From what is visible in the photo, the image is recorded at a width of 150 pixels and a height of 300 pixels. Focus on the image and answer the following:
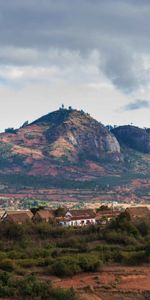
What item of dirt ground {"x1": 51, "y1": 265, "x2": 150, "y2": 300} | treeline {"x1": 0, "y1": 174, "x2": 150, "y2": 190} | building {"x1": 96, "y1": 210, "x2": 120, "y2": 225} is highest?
treeline {"x1": 0, "y1": 174, "x2": 150, "y2": 190}

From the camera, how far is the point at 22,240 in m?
47.5

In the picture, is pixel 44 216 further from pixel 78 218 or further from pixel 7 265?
pixel 7 265

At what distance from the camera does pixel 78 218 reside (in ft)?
222

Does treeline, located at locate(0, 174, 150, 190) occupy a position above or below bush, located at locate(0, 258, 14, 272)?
above

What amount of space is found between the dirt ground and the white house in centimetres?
2750

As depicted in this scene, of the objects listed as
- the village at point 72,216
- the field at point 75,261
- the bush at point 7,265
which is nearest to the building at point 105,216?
the village at point 72,216

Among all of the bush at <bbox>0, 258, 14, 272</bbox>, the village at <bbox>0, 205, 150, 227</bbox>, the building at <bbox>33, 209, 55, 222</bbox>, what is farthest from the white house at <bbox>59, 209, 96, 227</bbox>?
the bush at <bbox>0, 258, 14, 272</bbox>

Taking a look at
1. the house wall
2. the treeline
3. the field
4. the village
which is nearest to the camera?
the field

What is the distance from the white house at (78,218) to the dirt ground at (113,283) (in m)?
27.5

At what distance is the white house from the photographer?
64906 millimetres

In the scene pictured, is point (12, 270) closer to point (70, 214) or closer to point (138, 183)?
point (70, 214)

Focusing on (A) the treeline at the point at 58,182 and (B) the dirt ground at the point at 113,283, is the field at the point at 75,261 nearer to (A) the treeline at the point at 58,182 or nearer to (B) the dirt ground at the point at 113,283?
(B) the dirt ground at the point at 113,283

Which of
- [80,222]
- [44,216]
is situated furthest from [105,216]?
[44,216]

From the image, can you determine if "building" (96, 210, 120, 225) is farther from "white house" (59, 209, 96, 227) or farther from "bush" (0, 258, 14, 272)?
"bush" (0, 258, 14, 272)
